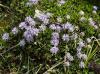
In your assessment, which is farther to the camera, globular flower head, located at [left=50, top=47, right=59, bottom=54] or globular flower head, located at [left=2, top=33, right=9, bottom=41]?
globular flower head, located at [left=2, top=33, right=9, bottom=41]

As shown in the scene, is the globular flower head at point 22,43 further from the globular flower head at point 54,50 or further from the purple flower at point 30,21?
the globular flower head at point 54,50

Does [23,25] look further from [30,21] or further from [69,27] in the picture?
[69,27]

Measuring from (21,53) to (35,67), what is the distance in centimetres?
27

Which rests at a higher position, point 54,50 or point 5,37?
point 5,37

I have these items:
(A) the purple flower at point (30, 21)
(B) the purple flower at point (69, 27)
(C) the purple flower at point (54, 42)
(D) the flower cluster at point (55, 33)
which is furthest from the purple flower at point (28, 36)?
(B) the purple flower at point (69, 27)

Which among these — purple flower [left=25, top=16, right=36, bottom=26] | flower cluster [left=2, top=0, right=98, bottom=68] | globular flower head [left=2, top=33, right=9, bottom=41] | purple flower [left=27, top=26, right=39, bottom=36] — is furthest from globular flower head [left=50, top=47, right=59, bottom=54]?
globular flower head [left=2, top=33, right=9, bottom=41]

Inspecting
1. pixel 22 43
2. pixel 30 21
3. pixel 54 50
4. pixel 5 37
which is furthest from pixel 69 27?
pixel 5 37

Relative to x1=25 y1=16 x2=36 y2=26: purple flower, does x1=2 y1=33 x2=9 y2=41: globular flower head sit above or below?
below

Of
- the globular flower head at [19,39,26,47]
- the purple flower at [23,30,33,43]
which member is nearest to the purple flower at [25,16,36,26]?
the purple flower at [23,30,33,43]

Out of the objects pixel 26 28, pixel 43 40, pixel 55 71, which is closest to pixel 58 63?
pixel 55 71

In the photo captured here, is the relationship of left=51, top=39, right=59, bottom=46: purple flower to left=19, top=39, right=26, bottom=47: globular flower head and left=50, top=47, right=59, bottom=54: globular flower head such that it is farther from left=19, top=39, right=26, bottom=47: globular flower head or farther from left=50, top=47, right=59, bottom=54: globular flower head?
left=19, top=39, right=26, bottom=47: globular flower head

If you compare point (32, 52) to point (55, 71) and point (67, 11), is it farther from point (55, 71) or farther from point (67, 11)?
point (67, 11)

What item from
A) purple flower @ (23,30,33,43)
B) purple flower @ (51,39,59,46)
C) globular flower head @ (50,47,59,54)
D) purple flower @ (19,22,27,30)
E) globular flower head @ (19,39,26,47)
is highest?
→ purple flower @ (19,22,27,30)

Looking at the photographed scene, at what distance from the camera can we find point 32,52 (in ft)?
13.1
